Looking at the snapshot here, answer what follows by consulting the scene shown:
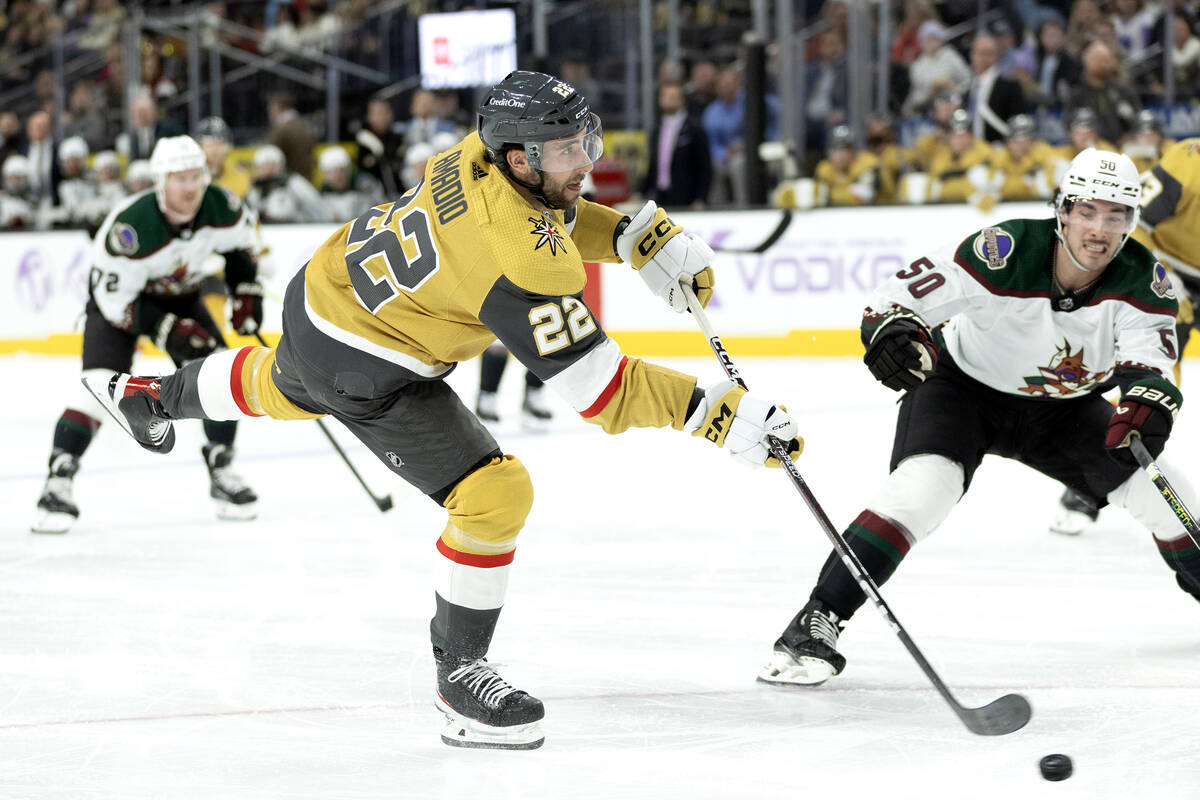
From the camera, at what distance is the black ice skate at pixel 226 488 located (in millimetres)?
4961

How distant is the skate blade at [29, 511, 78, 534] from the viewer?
4727 millimetres

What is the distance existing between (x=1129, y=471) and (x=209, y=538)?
2.68 m

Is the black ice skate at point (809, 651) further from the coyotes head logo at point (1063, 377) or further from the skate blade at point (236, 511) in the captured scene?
the skate blade at point (236, 511)

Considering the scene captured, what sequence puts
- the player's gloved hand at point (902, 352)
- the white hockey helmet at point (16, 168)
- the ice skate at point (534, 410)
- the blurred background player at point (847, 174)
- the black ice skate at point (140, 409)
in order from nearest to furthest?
the player's gloved hand at point (902, 352) → the black ice skate at point (140, 409) → the ice skate at point (534, 410) → the blurred background player at point (847, 174) → the white hockey helmet at point (16, 168)

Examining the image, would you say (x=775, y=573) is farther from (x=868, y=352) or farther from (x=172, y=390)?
(x=172, y=390)

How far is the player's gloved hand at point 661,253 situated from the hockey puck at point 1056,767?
3.79 feet

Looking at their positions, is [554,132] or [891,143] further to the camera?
[891,143]

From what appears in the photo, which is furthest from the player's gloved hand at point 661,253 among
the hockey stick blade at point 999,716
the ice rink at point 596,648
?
the hockey stick blade at point 999,716

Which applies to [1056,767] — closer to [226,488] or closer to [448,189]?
[448,189]

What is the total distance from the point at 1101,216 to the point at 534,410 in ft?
13.1

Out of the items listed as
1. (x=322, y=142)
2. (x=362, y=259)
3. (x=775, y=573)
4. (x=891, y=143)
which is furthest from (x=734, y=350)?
(x=362, y=259)

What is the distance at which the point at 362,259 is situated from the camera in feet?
8.82

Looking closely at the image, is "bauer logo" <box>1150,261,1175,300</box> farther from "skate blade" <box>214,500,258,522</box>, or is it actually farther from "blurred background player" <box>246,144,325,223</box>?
"blurred background player" <box>246,144,325,223</box>

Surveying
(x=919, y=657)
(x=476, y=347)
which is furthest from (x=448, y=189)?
(x=919, y=657)
